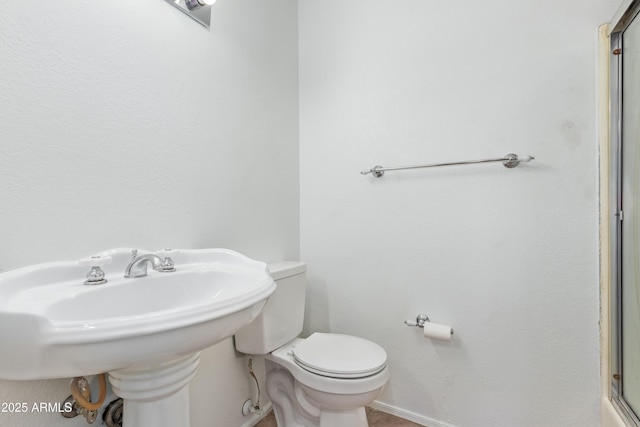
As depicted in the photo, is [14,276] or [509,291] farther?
[509,291]

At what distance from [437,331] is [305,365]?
0.59 meters

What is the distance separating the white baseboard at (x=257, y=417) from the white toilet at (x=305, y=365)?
128 millimetres

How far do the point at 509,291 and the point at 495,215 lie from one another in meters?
0.32

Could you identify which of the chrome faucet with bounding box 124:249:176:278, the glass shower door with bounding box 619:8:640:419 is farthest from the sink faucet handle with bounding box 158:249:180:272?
the glass shower door with bounding box 619:8:640:419

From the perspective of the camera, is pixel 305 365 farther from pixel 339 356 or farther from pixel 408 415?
pixel 408 415

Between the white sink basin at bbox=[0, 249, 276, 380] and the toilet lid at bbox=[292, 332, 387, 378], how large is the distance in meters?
0.50

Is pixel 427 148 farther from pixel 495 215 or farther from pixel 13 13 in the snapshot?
pixel 13 13

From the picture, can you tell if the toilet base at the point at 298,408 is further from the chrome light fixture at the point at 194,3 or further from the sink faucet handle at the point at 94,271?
the chrome light fixture at the point at 194,3

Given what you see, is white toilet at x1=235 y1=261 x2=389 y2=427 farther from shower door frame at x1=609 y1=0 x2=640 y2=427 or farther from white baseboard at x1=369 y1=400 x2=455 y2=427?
shower door frame at x1=609 y1=0 x2=640 y2=427

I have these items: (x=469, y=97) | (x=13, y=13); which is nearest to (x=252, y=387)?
(x=13, y=13)

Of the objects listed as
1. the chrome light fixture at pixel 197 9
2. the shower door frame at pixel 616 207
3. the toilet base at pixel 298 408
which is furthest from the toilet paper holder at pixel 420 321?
the chrome light fixture at pixel 197 9

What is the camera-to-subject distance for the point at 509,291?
124 cm

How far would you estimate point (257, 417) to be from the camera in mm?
1429

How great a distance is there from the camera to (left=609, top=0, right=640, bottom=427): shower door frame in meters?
1.04
